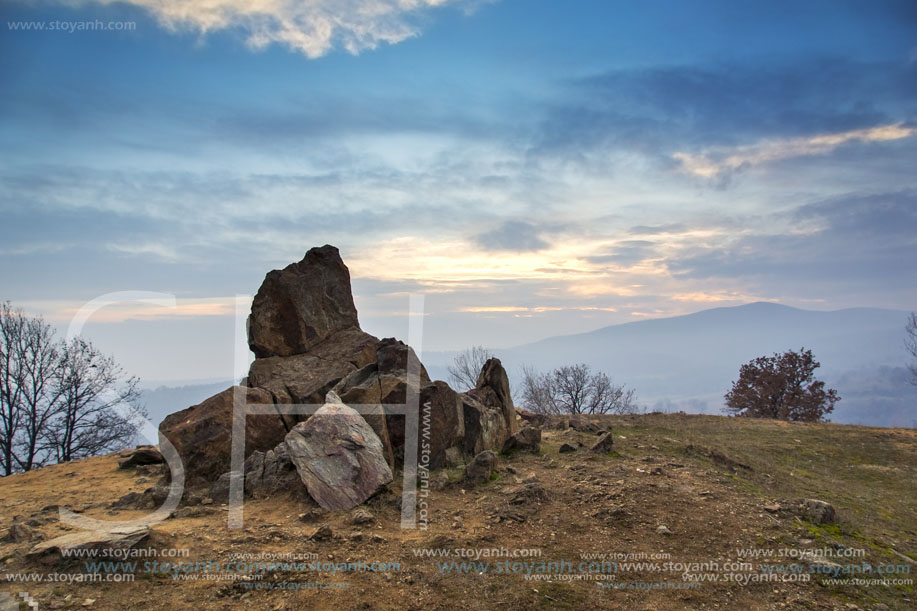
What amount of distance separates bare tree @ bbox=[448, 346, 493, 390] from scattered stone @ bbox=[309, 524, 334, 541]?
3867 cm

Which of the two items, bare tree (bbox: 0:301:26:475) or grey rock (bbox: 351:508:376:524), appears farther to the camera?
bare tree (bbox: 0:301:26:475)

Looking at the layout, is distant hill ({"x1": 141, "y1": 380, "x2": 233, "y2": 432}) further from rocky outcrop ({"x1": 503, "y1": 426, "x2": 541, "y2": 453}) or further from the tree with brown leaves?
the tree with brown leaves

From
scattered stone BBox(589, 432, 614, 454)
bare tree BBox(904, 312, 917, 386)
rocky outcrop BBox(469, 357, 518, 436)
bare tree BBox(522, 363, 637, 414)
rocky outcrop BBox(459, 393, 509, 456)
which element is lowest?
bare tree BBox(522, 363, 637, 414)

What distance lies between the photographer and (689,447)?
575 inches

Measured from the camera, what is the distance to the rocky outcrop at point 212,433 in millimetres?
11805

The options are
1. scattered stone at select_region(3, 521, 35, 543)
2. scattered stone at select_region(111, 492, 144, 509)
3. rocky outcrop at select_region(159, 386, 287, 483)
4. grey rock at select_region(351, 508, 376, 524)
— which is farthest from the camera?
rocky outcrop at select_region(159, 386, 287, 483)

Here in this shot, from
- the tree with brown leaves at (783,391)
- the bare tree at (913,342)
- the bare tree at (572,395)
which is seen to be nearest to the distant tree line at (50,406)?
the bare tree at (572,395)

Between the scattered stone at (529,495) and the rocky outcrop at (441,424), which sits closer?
the scattered stone at (529,495)

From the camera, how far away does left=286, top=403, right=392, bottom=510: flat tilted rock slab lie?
32.6 ft

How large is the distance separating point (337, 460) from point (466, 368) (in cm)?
3869

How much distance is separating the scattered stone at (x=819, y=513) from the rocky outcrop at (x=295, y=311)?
43.4 feet

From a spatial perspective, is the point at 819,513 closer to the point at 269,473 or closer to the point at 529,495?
the point at 529,495

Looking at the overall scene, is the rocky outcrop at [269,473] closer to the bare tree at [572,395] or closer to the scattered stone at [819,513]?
the scattered stone at [819,513]

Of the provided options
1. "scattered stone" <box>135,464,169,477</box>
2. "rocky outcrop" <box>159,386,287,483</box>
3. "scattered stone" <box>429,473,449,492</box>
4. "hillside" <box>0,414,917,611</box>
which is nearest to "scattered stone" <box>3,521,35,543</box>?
"hillside" <box>0,414,917,611</box>
